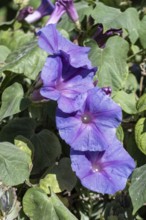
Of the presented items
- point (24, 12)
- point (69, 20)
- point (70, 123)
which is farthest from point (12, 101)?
point (24, 12)

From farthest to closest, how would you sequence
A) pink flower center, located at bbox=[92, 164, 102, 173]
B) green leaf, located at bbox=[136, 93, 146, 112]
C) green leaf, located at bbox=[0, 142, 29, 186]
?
green leaf, located at bbox=[136, 93, 146, 112] → pink flower center, located at bbox=[92, 164, 102, 173] → green leaf, located at bbox=[0, 142, 29, 186]

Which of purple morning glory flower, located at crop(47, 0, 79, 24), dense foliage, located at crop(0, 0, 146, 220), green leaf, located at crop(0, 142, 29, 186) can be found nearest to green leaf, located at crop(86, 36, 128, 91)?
dense foliage, located at crop(0, 0, 146, 220)

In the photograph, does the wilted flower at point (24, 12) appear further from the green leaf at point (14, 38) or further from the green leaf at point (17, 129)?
the green leaf at point (17, 129)

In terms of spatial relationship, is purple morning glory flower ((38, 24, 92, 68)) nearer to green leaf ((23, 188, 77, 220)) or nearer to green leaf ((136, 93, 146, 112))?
green leaf ((136, 93, 146, 112))

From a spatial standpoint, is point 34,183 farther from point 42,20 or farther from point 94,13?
point 42,20

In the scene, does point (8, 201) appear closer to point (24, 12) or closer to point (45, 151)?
point (45, 151)

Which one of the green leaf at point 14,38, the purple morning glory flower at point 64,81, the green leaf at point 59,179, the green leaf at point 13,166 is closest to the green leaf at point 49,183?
the green leaf at point 59,179
